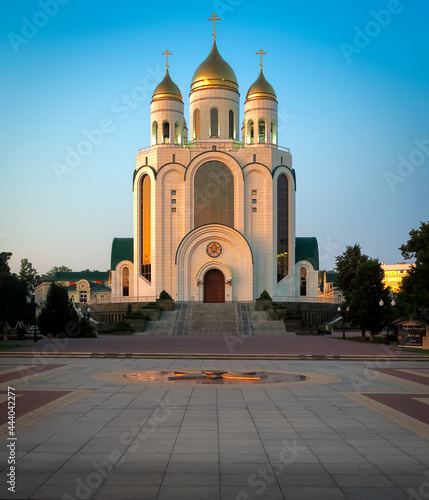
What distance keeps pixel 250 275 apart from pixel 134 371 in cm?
4361

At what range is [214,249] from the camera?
212 ft

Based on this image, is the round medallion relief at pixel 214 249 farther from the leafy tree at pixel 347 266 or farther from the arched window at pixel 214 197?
the leafy tree at pixel 347 266

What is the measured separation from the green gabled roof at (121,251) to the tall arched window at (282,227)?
1584cm

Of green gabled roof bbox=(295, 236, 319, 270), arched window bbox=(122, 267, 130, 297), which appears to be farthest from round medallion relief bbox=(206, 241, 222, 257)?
arched window bbox=(122, 267, 130, 297)

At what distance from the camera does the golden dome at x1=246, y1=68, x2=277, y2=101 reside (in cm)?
6881

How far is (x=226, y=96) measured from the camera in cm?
6844

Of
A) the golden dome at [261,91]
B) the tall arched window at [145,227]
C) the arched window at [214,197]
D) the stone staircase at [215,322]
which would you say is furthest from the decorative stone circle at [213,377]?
the golden dome at [261,91]

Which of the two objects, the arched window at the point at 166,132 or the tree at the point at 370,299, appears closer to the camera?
the tree at the point at 370,299

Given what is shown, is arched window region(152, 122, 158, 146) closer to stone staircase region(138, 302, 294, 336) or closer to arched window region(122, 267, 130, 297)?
arched window region(122, 267, 130, 297)

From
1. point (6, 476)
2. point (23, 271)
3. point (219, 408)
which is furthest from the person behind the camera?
point (23, 271)

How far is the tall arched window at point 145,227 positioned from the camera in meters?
66.4

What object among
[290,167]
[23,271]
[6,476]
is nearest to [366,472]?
[6,476]

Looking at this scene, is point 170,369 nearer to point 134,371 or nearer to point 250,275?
point 134,371

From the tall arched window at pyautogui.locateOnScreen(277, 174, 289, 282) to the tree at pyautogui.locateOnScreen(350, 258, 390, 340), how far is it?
911 inches
